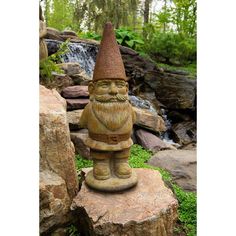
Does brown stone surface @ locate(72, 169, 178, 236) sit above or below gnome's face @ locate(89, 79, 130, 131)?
below

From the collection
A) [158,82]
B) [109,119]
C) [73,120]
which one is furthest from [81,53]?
[109,119]

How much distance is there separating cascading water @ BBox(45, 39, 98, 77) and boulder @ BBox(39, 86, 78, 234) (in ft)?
16.7

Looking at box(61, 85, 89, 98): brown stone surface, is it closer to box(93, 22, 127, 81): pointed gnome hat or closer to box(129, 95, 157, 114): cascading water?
box(129, 95, 157, 114): cascading water

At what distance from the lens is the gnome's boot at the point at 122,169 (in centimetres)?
266

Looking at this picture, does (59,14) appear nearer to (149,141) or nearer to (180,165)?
(149,141)

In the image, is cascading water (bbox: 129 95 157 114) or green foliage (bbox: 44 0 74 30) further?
green foliage (bbox: 44 0 74 30)

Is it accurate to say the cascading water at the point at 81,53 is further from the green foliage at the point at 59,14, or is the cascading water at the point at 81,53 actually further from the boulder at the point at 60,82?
the boulder at the point at 60,82

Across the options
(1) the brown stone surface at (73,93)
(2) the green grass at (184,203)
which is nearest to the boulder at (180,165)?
(2) the green grass at (184,203)

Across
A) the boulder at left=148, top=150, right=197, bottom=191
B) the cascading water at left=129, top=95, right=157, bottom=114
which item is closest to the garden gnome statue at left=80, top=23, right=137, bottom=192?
the boulder at left=148, top=150, right=197, bottom=191

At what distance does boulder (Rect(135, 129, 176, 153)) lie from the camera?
5.32m

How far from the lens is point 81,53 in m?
7.96

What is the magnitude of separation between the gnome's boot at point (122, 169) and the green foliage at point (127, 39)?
7.55 m

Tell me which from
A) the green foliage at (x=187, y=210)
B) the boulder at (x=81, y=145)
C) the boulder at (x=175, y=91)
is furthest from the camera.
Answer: the boulder at (x=175, y=91)

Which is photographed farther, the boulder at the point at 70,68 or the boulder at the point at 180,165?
the boulder at the point at 70,68
